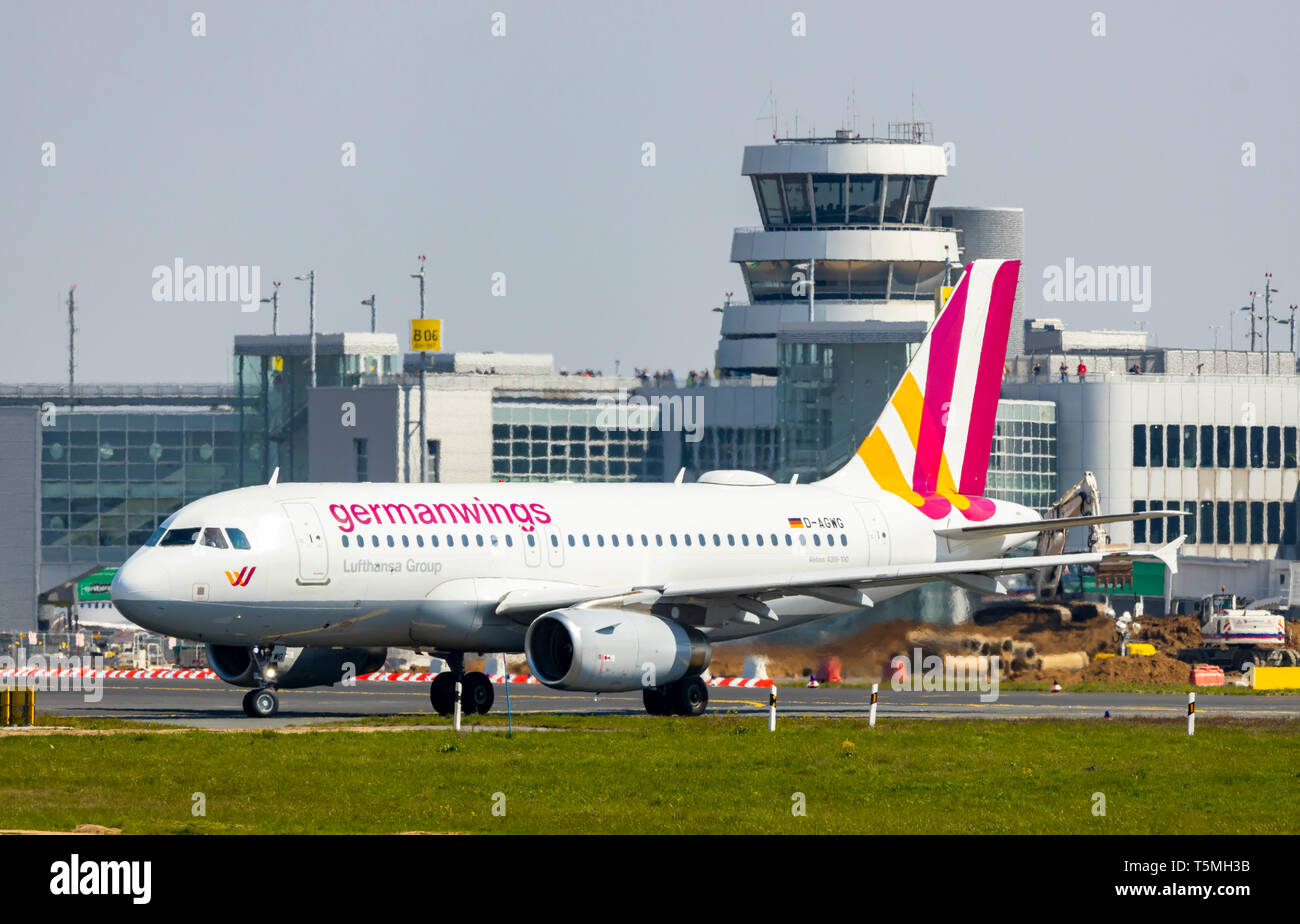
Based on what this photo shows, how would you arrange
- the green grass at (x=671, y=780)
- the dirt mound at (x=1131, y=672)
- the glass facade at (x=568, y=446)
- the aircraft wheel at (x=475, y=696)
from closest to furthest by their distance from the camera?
the green grass at (x=671, y=780), the aircraft wheel at (x=475, y=696), the dirt mound at (x=1131, y=672), the glass facade at (x=568, y=446)

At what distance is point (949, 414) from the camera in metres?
54.2

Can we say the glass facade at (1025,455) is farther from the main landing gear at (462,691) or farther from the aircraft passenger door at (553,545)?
the main landing gear at (462,691)

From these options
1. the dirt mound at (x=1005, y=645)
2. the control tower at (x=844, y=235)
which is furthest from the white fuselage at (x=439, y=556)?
the control tower at (x=844, y=235)

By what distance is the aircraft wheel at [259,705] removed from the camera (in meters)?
43.6

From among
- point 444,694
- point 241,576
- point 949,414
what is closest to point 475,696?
point 444,694

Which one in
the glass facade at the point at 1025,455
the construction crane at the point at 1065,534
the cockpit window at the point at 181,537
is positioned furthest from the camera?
the glass facade at the point at 1025,455

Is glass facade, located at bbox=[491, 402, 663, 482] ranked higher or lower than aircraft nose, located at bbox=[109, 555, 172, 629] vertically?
higher

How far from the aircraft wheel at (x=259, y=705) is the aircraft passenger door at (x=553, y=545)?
6661 millimetres

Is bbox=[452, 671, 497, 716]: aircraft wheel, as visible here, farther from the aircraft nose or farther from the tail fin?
the tail fin

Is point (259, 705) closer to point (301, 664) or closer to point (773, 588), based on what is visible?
point (301, 664)

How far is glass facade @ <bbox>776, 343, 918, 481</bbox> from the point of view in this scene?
118m

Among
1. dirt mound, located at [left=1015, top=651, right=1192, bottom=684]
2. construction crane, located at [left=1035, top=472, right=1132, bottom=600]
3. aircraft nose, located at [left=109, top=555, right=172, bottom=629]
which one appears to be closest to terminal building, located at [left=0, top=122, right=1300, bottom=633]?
construction crane, located at [left=1035, top=472, right=1132, bottom=600]

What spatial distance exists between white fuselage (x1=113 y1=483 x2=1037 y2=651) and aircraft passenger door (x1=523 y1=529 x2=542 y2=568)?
3 cm
